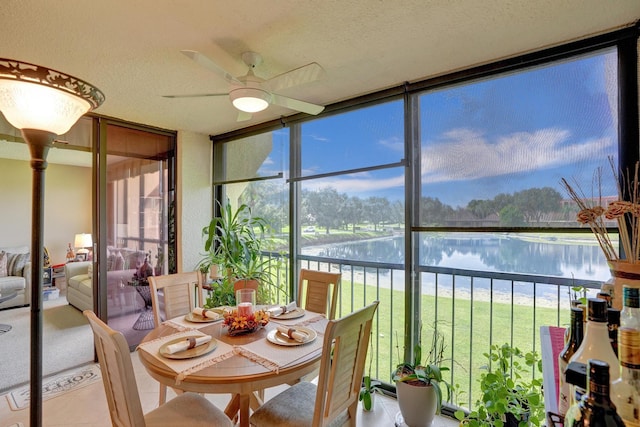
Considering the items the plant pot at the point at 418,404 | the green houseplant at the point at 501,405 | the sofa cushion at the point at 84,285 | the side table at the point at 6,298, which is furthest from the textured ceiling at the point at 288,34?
the side table at the point at 6,298

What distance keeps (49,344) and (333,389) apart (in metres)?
3.72

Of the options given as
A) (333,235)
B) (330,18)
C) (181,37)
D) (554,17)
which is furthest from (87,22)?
(554,17)

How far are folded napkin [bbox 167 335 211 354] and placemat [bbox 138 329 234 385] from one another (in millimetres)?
50

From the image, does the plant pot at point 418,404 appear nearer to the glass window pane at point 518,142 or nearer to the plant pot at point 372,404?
the plant pot at point 372,404

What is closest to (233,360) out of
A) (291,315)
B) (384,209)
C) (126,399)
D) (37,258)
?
(126,399)

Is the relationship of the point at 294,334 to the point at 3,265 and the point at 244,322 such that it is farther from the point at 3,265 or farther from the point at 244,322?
the point at 3,265

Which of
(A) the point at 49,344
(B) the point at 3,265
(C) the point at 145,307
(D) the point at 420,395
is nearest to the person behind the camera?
(D) the point at 420,395

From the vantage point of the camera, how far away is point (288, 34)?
5.74ft

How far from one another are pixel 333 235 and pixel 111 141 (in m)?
2.48

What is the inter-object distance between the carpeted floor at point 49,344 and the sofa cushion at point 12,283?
33 cm

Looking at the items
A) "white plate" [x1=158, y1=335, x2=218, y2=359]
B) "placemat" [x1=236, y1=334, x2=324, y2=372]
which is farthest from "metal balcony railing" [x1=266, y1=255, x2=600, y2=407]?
"white plate" [x1=158, y1=335, x2=218, y2=359]

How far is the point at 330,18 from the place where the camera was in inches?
63.5

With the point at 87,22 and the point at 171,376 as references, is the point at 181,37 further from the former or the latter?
the point at 171,376

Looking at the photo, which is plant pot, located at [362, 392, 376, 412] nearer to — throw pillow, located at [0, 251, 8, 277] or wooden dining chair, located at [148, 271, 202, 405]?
wooden dining chair, located at [148, 271, 202, 405]
